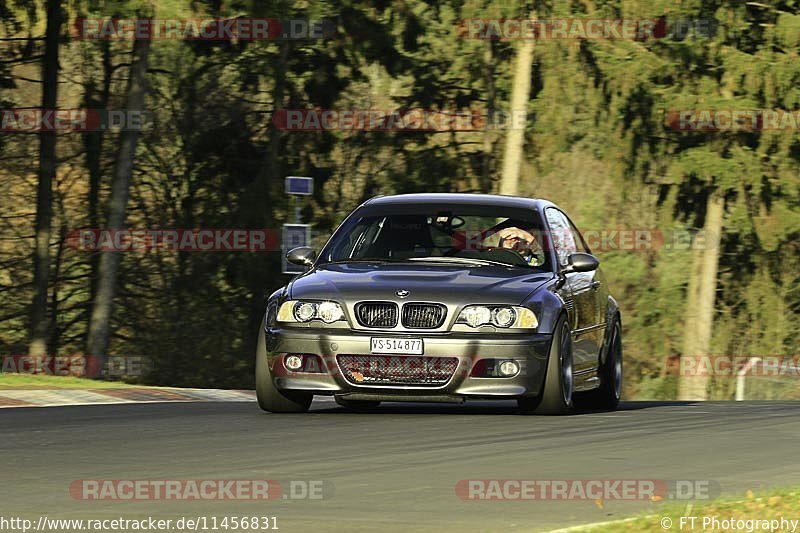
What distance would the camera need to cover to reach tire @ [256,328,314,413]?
41.7 feet

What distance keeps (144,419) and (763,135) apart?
26989 mm

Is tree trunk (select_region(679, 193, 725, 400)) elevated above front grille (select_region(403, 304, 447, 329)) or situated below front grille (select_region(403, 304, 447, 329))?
below

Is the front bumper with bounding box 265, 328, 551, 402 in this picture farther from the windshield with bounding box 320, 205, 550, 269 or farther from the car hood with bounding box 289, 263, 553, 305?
the windshield with bounding box 320, 205, 550, 269

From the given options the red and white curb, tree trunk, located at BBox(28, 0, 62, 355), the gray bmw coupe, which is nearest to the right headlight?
the gray bmw coupe

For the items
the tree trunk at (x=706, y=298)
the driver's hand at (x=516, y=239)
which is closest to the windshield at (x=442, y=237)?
the driver's hand at (x=516, y=239)

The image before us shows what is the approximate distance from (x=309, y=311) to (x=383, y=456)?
2.68 meters

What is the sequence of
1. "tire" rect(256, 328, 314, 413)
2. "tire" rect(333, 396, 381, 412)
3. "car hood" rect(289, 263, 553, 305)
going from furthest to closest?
"tire" rect(333, 396, 381, 412) < "tire" rect(256, 328, 314, 413) < "car hood" rect(289, 263, 553, 305)

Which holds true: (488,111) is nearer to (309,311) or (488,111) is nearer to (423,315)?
(309,311)

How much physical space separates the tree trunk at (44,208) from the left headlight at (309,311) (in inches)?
849

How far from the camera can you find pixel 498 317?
12141mm

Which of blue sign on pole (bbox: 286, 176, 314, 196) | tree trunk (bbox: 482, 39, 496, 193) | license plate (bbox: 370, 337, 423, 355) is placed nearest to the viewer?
license plate (bbox: 370, 337, 423, 355)

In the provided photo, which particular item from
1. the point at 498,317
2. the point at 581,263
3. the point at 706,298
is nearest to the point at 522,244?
the point at 581,263

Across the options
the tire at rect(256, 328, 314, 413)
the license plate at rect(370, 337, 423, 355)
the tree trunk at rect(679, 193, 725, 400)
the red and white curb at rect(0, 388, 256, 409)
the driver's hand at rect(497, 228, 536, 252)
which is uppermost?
the driver's hand at rect(497, 228, 536, 252)

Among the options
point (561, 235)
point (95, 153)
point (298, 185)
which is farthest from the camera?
point (95, 153)
